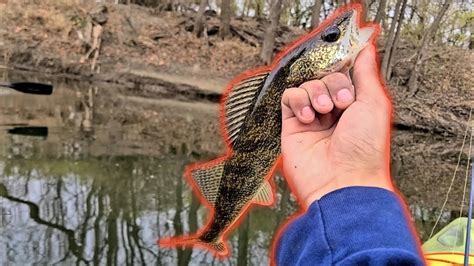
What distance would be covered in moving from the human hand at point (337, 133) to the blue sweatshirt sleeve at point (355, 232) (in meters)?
0.05

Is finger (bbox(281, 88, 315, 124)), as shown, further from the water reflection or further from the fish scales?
the water reflection

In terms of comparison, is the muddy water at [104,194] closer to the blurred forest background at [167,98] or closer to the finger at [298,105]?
the blurred forest background at [167,98]

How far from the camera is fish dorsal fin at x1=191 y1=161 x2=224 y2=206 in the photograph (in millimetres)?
1529

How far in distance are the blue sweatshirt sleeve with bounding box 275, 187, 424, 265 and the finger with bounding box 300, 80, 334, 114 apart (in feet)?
0.72

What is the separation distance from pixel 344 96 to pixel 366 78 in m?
0.09

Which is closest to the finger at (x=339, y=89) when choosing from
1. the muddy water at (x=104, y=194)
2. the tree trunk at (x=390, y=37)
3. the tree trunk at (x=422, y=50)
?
the muddy water at (x=104, y=194)

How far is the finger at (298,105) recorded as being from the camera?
1254 mm

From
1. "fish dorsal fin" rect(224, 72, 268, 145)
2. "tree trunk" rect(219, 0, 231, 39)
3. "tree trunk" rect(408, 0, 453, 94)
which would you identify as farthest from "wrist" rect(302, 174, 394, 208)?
"tree trunk" rect(219, 0, 231, 39)

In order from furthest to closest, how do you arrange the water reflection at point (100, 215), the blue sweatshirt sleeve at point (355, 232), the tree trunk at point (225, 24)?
the tree trunk at point (225, 24), the water reflection at point (100, 215), the blue sweatshirt sleeve at point (355, 232)

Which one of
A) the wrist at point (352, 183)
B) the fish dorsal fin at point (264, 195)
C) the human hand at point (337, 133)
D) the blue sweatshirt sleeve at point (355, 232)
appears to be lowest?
the fish dorsal fin at point (264, 195)

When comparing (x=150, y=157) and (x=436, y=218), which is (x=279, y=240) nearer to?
(x=436, y=218)

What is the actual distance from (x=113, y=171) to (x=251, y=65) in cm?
1084

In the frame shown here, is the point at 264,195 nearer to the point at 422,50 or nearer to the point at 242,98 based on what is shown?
the point at 242,98

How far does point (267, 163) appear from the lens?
1462mm
